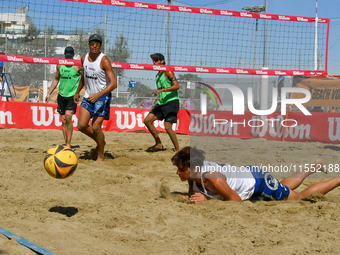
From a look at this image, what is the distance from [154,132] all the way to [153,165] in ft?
4.44

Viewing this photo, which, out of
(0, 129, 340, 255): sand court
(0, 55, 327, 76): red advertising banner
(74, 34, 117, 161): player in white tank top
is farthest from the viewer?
(0, 55, 327, 76): red advertising banner

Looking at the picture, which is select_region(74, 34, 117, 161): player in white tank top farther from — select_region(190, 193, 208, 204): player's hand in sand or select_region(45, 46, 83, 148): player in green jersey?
select_region(190, 193, 208, 204): player's hand in sand

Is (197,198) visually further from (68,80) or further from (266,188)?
(68,80)

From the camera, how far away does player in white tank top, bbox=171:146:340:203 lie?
10.8 ft

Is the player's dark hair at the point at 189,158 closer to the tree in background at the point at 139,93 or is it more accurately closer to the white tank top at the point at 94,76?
the white tank top at the point at 94,76

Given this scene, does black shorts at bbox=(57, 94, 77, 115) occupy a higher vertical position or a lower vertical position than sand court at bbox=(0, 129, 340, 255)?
higher

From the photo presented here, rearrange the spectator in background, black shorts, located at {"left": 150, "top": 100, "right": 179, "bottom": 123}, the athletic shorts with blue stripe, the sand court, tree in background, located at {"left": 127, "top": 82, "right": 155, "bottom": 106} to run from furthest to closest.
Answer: tree in background, located at {"left": 127, "top": 82, "right": 155, "bottom": 106}
the spectator in background
black shorts, located at {"left": 150, "top": 100, "right": 179, "bottom": 123}
the athletic shorts with blue stripe
the sand court

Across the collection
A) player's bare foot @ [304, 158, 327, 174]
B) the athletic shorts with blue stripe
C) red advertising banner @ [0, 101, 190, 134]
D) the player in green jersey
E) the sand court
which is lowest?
the sand court

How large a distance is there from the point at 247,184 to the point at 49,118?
8.13 metres

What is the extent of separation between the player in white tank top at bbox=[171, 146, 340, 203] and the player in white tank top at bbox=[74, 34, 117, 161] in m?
2.02

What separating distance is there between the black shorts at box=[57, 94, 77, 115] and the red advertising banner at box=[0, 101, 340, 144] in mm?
4202

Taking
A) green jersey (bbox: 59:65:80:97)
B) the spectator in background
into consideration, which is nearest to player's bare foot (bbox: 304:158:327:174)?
green jersey (bbox: 59:65:80:97)

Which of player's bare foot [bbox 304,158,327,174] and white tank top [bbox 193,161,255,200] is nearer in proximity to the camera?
white tank top [bbox 193,161,255,200]

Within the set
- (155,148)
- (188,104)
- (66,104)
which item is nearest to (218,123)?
(188,104)
